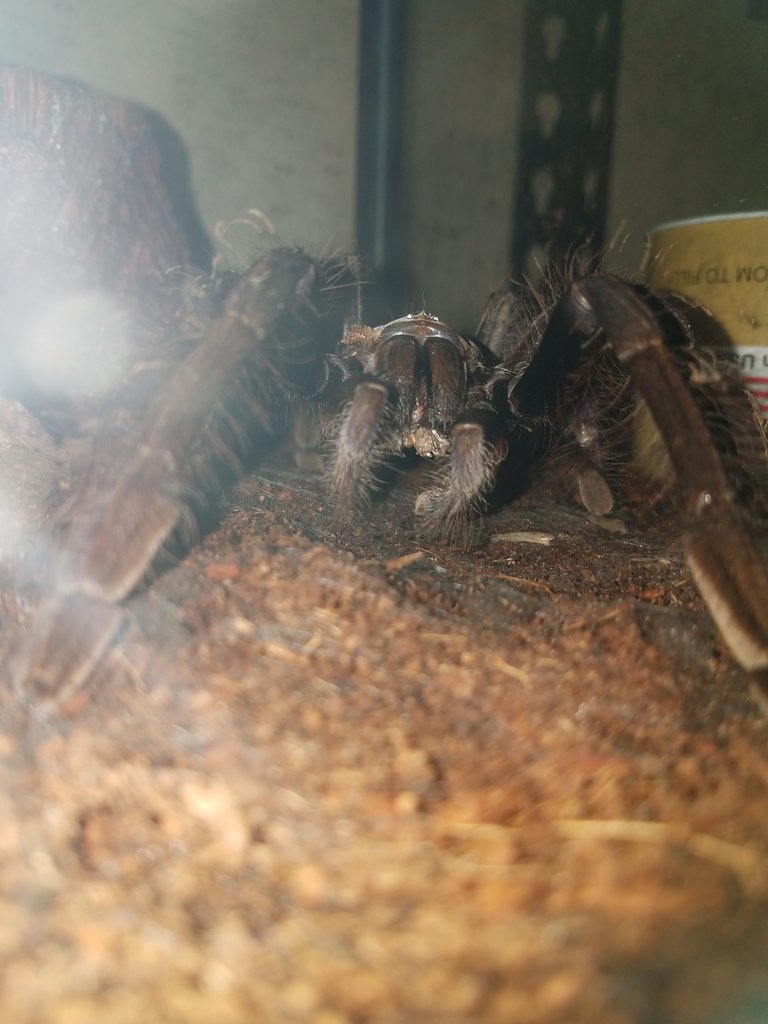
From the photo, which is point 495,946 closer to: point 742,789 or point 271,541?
point 742,789

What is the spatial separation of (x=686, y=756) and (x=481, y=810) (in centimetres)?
33

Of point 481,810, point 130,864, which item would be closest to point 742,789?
point 481,810

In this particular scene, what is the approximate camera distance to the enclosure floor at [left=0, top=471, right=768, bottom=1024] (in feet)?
2.36

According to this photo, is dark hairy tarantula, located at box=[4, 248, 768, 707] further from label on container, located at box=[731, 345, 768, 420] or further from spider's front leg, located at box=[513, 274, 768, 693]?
label on container, located at box=[731, 345, 768, 420]

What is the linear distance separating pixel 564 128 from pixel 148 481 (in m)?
3.01

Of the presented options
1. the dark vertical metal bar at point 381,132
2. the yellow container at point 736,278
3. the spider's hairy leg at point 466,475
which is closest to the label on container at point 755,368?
the yellow container at point 736,278

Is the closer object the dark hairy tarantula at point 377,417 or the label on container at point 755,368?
the dark hairy tarantula at point 377,417

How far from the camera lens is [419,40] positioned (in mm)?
3494

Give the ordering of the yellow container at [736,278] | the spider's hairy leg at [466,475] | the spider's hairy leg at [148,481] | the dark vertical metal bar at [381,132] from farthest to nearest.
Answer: the dark vertical metal bar at [381,132] → the yellow container at [736,278] → the spider's hairy leg at [466,475] → the spider's hairy leg at [148,481]

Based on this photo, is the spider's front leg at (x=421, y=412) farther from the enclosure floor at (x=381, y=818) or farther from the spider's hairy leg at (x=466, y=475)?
the enclosure floor at (x=381, y=818)

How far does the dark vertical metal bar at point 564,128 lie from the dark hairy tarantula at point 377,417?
1081 mm

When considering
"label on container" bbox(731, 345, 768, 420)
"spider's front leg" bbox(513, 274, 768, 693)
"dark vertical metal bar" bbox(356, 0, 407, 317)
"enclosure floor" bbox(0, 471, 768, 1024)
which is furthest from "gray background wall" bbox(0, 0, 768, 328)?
"enclosure floor" bbox(0, 471, 768, 1024)

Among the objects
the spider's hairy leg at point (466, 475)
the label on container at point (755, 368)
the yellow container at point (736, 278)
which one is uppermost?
the yellow container at point (736, 278)

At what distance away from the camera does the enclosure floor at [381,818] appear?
72cm
